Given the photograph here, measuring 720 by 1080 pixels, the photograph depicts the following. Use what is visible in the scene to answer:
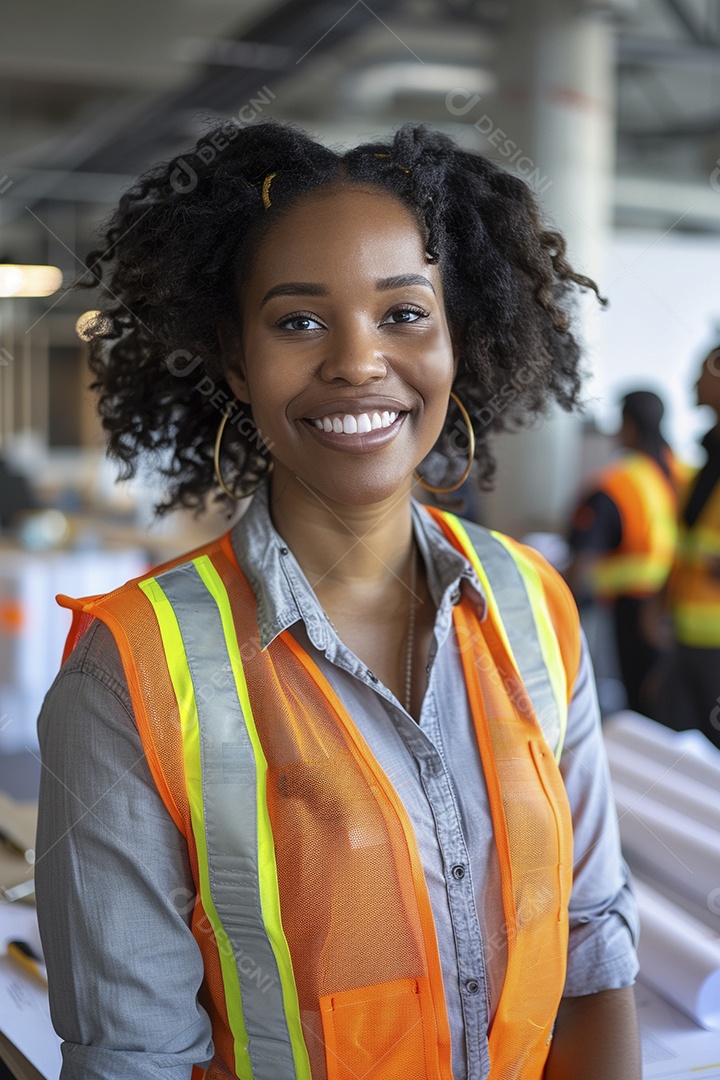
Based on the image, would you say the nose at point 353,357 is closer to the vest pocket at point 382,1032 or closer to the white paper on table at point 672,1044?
the vest pocket at point 382,1032

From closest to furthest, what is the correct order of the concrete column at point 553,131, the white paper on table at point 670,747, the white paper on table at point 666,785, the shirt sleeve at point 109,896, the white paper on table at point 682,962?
the shirt sleeve at point 109,896 → the white paper on table at point 682,962 → the white paper on table at point 666,785 → the white paper on table at point 670,747 → the concrete column at point 553,131

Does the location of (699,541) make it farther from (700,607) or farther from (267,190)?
(267,190)

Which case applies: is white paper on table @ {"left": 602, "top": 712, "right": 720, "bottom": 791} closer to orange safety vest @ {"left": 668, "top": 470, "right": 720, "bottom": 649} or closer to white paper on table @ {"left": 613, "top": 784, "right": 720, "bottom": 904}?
white paper on table @ {"left": 613, "top": 784, "right": 720, "bottom": 904}

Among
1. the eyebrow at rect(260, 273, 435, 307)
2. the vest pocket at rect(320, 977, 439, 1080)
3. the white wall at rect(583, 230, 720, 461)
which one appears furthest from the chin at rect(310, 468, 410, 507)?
the white wall at rect(583, 230, 720, 461)

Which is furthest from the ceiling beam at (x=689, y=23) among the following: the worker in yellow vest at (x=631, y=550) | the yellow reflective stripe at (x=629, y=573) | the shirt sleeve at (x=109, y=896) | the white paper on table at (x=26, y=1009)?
the shirt sleeve at (x=109, y=896)

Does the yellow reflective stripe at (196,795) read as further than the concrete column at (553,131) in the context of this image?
No

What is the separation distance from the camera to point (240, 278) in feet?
4.70

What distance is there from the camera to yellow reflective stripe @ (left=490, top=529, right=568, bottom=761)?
146 centimetres

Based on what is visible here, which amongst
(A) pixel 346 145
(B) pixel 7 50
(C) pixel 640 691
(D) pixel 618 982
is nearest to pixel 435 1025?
(D) pixel 618 982

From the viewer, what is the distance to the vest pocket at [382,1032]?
1.20 metres

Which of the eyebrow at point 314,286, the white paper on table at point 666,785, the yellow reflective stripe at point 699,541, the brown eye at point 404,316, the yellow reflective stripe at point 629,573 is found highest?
the eyebrow at point 314,286

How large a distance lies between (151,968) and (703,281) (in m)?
13.3

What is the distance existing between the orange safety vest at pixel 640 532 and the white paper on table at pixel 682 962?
3.30m

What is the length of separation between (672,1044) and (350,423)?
3.15 ft
